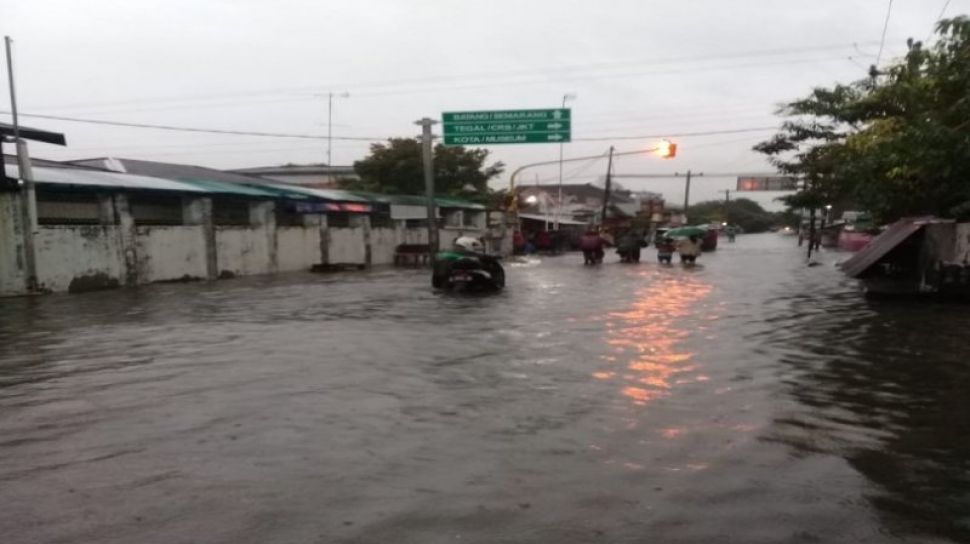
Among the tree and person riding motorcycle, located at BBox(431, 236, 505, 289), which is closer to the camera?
person riding motorcycle, located at BBox(431, 236, 505, 289)

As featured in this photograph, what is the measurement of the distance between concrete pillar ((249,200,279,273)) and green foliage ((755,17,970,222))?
59.4 ft

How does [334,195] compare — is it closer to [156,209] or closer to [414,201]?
[414,201]

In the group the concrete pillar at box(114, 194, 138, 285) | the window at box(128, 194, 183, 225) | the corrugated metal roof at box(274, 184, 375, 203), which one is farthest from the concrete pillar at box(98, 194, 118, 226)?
the corrugated metal roof at box(274, 184, 375, 203)

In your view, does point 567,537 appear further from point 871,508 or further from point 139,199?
point 139,199

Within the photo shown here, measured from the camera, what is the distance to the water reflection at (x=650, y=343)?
687 centimetres

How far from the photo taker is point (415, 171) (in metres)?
41.2

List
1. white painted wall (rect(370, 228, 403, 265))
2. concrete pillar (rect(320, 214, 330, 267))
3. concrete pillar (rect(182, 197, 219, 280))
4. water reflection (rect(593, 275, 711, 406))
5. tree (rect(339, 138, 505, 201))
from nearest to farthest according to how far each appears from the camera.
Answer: water reflection (rect(593, 275, 711, 406)) → concrete pillar (rect(182, 197, 219, 280)) → concrete pillar (rect(320, 214, 330, 267)) → white painted wall (rect(370, 228, 403, 265)) → tree (rect(339, 138, 505, 201))

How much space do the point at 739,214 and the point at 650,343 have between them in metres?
123

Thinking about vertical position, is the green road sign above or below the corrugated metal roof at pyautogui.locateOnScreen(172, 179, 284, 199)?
above

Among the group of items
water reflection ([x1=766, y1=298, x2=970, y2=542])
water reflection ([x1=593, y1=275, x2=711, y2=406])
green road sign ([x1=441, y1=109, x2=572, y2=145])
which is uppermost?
green road sign ([x1=441, y1=109, x2=572, y2=145])

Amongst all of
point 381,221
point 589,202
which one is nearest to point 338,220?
point 381,221

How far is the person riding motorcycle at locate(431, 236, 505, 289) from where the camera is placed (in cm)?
1662

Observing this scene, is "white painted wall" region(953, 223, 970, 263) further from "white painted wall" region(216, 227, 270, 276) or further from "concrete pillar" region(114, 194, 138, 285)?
"white painted wall" region(216, 227, 270, 276)

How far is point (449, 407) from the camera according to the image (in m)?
6.00
